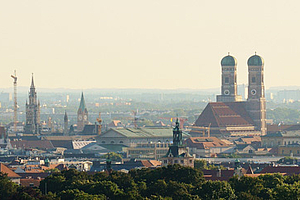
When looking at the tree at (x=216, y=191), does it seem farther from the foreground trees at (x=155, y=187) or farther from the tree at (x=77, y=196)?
the tree at (x=77, y=196)

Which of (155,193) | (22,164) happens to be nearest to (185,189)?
(155,193)

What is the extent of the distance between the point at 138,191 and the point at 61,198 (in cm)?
733

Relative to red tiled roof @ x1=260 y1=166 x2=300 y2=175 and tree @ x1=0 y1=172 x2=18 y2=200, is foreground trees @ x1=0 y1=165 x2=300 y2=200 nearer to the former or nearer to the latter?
tree @ x1=0 y1=172 x2=18 y2=200

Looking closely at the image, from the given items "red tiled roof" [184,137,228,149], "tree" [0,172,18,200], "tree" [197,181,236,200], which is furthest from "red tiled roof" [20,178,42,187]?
"red tiled roof" [184,137,228,149]

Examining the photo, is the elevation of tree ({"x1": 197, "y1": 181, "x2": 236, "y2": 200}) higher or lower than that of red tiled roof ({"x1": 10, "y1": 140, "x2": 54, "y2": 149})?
higher

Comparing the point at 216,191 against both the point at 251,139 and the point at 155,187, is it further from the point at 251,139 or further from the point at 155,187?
the point at 251,139

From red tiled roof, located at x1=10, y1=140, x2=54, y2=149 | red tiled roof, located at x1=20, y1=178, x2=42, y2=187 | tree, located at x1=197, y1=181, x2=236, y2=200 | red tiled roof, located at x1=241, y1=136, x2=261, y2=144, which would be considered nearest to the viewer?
tree, located at x1=197, y1=181, x2=236, y2=200

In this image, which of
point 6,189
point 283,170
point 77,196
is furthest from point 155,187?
point 283,170

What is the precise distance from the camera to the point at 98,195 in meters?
75.9

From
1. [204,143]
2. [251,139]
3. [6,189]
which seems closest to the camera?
[6,189]

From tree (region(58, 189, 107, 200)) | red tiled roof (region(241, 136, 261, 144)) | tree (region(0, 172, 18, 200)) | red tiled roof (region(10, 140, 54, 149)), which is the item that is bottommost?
red tiled roof (region(10, 140, 54, 149))

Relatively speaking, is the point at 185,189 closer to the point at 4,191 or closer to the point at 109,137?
the point at 4,191

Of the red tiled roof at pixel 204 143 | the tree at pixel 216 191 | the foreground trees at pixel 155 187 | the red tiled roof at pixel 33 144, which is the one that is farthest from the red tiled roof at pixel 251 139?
the tree at pixel 216 191

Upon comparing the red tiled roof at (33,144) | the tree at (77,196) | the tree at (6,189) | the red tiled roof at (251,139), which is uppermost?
the tree at (77,196)
